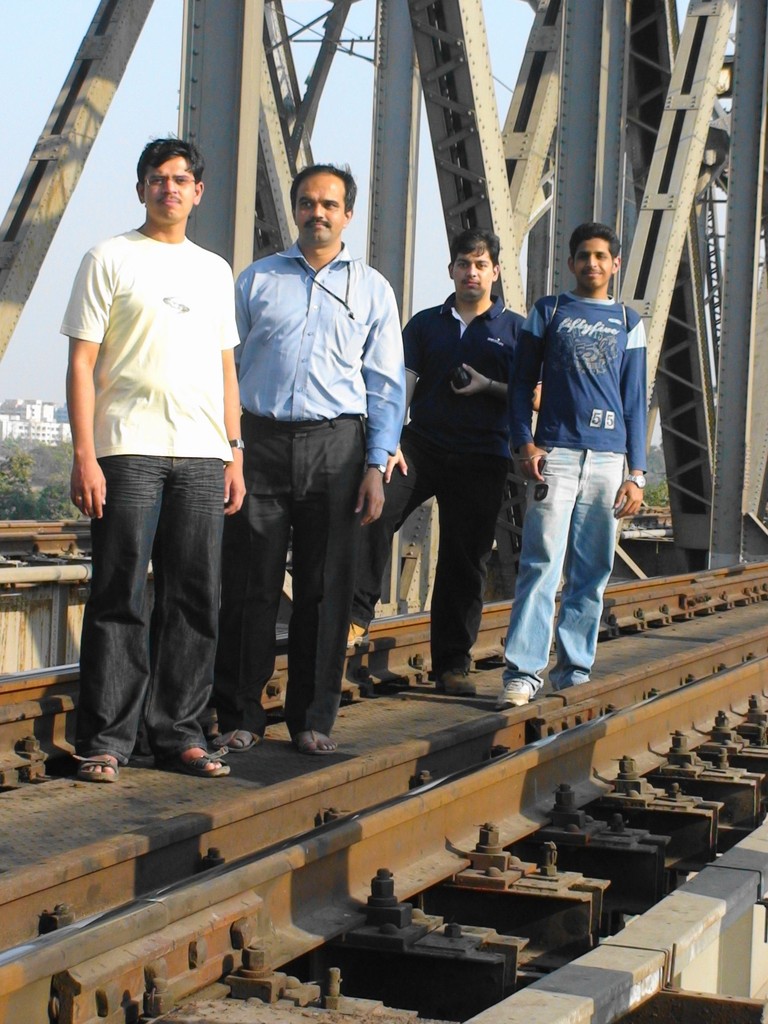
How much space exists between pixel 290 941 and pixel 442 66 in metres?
6.90

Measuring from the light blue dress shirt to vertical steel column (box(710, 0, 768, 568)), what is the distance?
28.0ft

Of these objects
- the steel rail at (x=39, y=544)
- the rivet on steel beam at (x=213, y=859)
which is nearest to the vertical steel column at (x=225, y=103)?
the rivet on steel beam at (x=213, y=859)

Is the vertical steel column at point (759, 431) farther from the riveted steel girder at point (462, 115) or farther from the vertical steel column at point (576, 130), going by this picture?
the riveted steel girder at point (462, 115)

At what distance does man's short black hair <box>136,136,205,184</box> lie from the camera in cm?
463

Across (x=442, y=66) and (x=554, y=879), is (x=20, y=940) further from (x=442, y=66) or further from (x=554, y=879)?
(x=442, y=66)

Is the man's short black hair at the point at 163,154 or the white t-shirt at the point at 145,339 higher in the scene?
the man's short black hair at the point at 163,154

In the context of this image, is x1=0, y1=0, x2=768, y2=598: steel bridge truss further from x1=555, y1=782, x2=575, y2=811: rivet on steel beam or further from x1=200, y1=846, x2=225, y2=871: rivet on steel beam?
x1=200, y1=846, x2=225, y2=871: rivet on steel beam

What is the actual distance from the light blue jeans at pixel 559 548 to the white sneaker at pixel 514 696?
10 mm

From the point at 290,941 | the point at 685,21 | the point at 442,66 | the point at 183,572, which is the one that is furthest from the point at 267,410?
the point at 685,21

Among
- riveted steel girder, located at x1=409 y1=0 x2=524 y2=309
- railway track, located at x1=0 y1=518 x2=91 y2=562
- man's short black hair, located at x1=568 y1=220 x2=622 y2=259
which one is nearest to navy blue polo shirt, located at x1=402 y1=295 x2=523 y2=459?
man's short black hair, located at x1=568 y1=220 x2=622 y2=259

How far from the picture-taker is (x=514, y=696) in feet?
19.9

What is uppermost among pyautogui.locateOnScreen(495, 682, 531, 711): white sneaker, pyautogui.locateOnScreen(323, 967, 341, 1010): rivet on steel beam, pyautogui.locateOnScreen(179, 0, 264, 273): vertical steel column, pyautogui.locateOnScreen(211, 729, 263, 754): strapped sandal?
pyautogui.locateOnScreen(179, 0, 264, 273): vertical steel column

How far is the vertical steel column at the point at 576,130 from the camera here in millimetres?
10367

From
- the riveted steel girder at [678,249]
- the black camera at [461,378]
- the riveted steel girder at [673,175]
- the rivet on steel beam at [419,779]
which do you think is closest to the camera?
the rivet on steel beam at [419,779]
